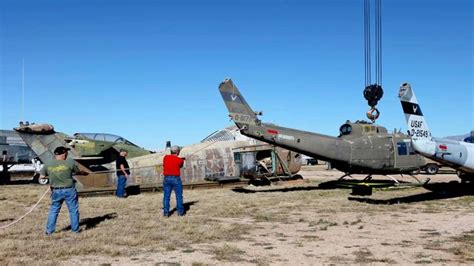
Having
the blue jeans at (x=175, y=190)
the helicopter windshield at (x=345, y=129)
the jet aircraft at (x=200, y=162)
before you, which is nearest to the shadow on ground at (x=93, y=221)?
the blue jeans at (x=175, y=190)

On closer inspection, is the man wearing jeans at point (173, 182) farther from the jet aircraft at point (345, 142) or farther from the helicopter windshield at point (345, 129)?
the helicopter windshield at point (345, 129)

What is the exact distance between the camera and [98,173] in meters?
17.6

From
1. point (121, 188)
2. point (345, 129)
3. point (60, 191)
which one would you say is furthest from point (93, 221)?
point (345, 129)

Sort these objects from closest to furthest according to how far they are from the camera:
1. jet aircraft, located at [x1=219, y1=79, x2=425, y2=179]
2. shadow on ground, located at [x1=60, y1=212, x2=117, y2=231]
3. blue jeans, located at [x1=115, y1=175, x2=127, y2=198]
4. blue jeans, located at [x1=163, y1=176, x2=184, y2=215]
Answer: shadow on ground, located at [x1=60, y1=212, x2=117, y2=231] < blue jeans, located at [x1=163, y1=176, x2=184, y2=215] < jet aircraft, located at [x1=219, y1=79, x2=425, y2=179] < blue jeans, located at [x1=115, y1=175, x2=127, y2=198]

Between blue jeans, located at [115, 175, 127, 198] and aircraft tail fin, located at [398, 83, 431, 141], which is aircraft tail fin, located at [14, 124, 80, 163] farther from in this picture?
aircraft tail fin, located at [398, 83, 431, 141]

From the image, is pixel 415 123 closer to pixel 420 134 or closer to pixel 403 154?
pixel 420 134

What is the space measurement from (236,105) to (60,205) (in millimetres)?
8253

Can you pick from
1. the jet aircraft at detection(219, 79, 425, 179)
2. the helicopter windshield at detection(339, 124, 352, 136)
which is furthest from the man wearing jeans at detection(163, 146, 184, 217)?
the helicopter windshield at detection(339, 124, 352, 136)

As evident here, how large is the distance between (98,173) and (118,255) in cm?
1113

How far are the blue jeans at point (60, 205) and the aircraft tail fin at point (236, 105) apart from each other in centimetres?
772

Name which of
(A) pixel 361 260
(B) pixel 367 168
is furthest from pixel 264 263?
(B) pixel 367 168

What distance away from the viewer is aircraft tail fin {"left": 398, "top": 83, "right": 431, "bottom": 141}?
12.2m

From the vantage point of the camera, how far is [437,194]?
15.7 m

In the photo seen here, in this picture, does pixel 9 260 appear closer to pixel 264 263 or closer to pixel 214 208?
pixel 264 263
